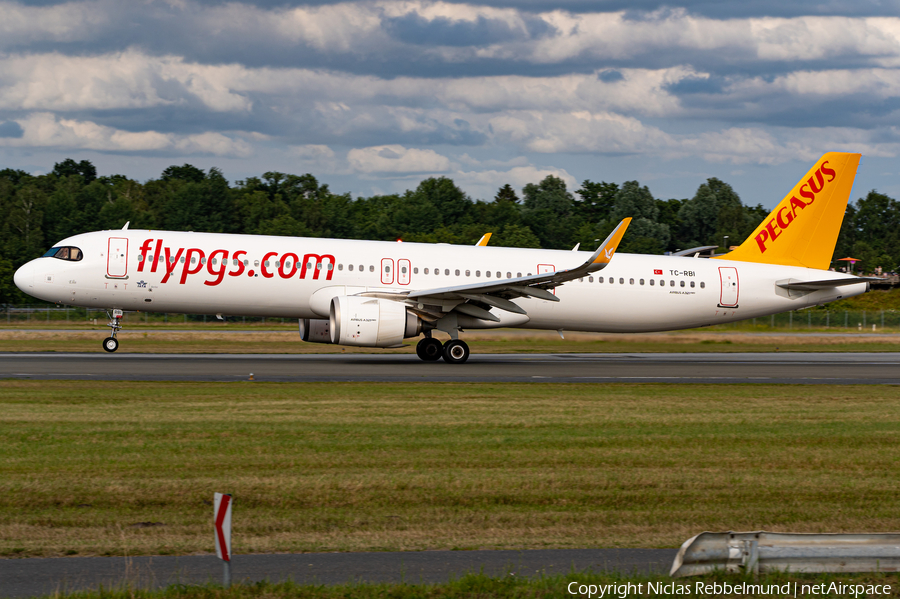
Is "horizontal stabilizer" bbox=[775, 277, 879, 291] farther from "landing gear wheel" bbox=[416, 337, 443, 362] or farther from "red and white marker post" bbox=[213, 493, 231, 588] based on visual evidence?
"red and white marker post" bbox=[213, 493, 231, 588]

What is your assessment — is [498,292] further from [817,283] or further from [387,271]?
[817,283]

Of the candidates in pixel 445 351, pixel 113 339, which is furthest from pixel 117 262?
pixel 445 351

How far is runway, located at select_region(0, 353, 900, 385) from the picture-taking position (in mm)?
22406

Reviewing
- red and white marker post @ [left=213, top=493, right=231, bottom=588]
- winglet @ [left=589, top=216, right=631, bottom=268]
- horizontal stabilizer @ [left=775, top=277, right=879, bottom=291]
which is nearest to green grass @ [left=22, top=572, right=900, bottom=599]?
red and white marker post @ [left=213, top=493, right=231, bottom=588]

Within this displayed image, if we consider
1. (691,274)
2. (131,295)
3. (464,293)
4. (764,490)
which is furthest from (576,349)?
(764,490)

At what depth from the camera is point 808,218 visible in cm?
3234

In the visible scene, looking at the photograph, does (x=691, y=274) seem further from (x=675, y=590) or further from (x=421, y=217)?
(x=421, y=217)

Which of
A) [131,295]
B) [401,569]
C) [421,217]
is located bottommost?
[401,569]

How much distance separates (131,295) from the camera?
27.0 metres

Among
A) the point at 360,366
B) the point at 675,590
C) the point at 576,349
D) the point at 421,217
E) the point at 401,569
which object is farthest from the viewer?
the point at 421,217

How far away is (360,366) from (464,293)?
373 centimetres

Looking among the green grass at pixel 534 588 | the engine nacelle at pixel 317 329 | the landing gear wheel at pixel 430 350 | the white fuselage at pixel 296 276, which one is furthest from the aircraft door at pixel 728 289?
the green grass at pixel 534 588

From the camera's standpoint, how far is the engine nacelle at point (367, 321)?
25.6 m

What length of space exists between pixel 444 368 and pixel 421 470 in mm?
14861
